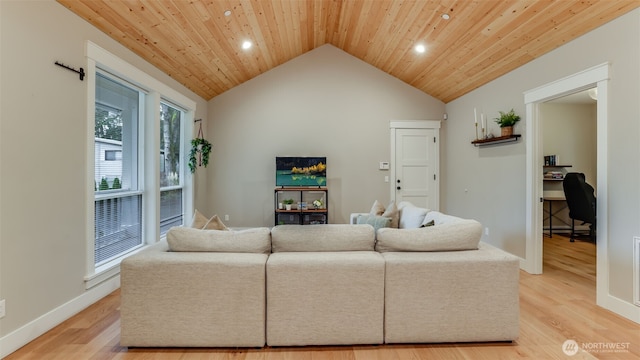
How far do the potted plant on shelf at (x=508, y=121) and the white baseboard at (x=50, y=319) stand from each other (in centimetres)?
476

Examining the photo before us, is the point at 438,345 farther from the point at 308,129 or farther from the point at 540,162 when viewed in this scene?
the point at 308,129

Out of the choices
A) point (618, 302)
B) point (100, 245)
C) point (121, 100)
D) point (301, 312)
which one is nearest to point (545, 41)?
point (618, 302)

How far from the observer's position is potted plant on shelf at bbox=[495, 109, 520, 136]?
3869mm

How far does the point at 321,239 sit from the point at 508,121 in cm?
316

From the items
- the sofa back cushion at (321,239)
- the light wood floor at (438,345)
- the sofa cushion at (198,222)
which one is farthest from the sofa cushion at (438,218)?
the sofa cushion at (198,222)

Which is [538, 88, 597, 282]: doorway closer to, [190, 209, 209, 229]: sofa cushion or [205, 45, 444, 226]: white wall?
[205, 45, 444, 226]: white wall

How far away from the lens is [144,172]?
3729 mm

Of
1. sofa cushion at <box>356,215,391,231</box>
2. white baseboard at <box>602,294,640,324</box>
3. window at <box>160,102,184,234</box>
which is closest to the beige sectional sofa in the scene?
sofa cushion at <box>356,215,391,231</box>

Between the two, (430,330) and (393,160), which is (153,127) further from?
(393,160)

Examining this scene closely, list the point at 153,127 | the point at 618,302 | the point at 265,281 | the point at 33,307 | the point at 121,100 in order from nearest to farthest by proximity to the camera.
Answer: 1. the point at 265,281
2. the point at 33,307
3. the point at 618,302
4. the point at 121,100
5. the point at 153,127

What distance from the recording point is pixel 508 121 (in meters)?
3.91

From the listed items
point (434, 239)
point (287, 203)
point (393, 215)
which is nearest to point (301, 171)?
point (287, 203)

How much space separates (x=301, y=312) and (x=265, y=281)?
12.1 inches

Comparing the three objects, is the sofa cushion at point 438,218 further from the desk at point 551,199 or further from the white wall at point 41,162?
the desk at point 551,199
